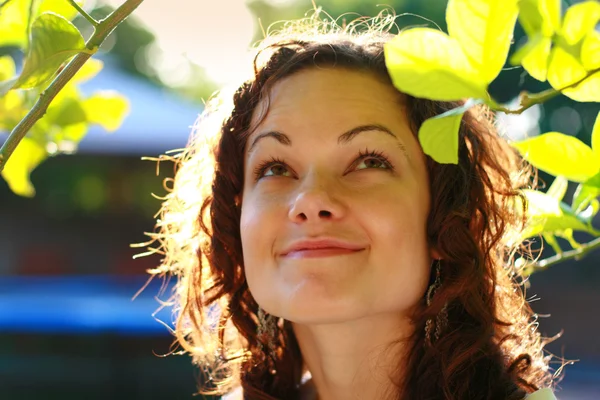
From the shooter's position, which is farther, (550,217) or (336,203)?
(336,203)

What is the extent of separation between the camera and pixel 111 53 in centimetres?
978

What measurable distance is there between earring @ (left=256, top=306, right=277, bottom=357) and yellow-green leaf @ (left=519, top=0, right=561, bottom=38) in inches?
34.6

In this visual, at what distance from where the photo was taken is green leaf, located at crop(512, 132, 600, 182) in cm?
49

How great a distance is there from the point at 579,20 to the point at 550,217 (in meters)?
0.35

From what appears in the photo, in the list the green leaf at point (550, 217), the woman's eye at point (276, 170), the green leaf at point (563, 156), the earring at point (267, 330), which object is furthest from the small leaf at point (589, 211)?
the earring at point (267, 330)

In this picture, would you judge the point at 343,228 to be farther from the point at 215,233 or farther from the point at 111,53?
the point at 111,53

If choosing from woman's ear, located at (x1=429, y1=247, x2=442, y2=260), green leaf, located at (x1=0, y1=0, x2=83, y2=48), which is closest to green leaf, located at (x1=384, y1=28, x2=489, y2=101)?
green leaf, located at (x1=0, y1=0, x2=83, y2=48)

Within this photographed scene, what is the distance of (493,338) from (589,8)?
2.44 feet

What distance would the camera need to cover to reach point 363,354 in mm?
963

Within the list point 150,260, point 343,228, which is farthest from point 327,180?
point 150,260

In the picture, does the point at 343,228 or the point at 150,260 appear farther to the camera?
the point at 150,260

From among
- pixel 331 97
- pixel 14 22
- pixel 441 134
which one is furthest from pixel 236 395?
pixel 441 134

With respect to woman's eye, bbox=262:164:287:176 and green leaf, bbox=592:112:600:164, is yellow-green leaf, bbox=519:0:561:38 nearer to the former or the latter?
green leaf, bbox=592:112:600:164

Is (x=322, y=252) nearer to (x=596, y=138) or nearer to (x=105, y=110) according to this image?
(x=105, y=110)
